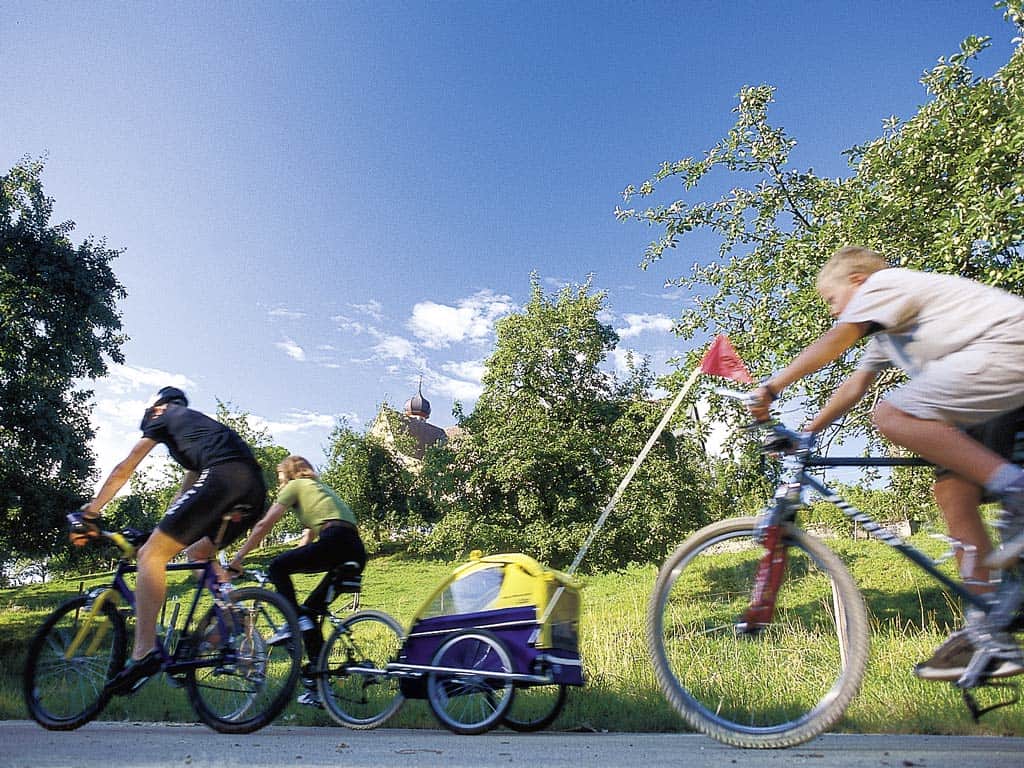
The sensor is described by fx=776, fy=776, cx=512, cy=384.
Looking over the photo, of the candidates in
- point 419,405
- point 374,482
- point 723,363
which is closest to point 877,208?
point 723,363

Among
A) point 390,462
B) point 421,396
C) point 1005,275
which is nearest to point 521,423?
point 1005,275

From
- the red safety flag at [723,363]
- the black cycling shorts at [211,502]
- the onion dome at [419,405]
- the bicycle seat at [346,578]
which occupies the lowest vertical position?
the bicycle seat at [346,578]

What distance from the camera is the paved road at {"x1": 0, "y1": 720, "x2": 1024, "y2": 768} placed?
9.62ft

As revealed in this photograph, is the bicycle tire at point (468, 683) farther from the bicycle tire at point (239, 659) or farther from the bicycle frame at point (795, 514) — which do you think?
the bicycle frame at point (795, 514)

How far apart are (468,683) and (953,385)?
3.55 m

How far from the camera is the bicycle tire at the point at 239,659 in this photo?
4613 mm

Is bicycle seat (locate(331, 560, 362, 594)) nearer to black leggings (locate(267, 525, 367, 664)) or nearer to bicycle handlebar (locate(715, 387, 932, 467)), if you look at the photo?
black leggings (locate(267, 525, 367, 664))

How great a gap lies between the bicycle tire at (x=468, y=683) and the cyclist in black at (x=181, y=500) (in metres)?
1.60

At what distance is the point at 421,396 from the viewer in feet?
325

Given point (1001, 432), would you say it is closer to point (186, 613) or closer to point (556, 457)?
point (186, 613)

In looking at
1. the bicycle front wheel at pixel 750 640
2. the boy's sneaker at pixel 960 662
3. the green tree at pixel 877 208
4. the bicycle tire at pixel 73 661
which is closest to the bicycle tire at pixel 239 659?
the bicycle tire at pixel 73 661

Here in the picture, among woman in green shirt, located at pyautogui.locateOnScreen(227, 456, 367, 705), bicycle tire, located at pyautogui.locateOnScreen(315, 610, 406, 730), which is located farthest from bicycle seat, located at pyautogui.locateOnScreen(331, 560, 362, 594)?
bicycle tire, located at pyautogui.locateOnScreen(315, 610, 406, 730)

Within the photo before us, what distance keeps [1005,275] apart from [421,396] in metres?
91.4

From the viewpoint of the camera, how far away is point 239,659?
183 inches
